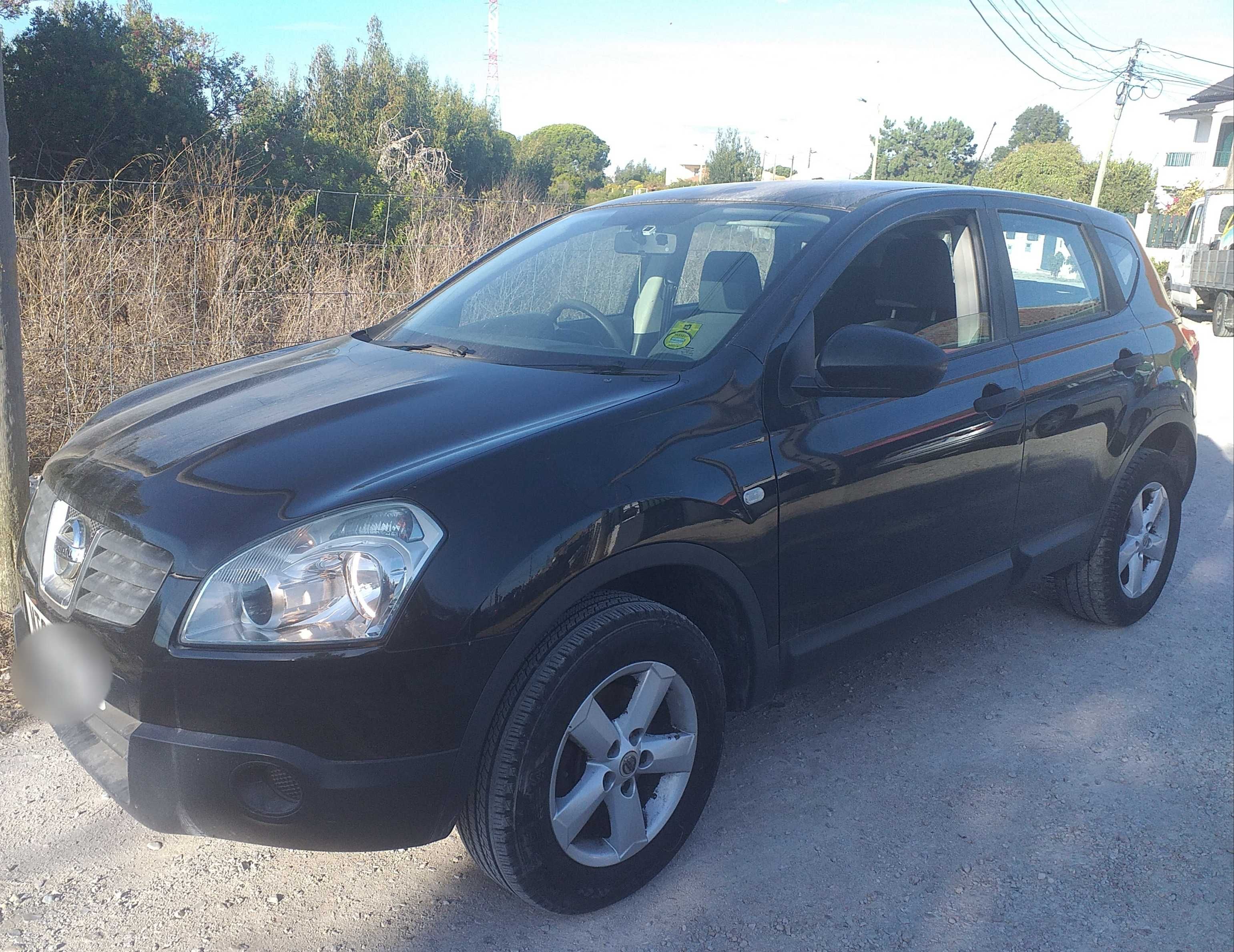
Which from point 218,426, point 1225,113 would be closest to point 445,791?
point 218,426

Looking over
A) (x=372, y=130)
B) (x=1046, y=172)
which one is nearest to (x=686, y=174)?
(x=1046, y=172)

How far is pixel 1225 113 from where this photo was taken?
47.1m

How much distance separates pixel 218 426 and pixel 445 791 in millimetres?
1126

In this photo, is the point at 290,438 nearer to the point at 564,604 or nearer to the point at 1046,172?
the point at 564,604

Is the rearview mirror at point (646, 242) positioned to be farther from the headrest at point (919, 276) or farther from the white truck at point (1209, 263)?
the white truck at point (1209, 263)

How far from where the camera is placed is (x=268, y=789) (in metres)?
2.12

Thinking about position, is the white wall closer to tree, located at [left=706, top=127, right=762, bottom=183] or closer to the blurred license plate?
tree, located at [left=706, top=127, right=762, bottom=183]

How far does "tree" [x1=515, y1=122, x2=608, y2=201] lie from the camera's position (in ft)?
104

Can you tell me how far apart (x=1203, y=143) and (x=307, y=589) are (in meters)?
63.4

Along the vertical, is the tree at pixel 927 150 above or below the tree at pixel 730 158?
above

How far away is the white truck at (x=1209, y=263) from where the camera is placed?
646 inches

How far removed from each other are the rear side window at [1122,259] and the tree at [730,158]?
29.4m

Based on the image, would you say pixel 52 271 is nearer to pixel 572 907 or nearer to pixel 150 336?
pixel 150 336

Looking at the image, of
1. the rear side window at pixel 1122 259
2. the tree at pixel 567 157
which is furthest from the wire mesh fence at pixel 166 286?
the tree at pixel 567 157
